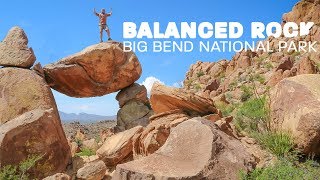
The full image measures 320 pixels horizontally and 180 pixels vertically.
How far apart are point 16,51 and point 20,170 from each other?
6.52m

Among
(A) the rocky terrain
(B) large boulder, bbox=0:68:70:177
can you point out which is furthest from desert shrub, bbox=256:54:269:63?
(B) large boulder, bbox=0:68:70:177

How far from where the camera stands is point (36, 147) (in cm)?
1023

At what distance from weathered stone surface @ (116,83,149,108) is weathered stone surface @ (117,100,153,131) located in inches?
8.0

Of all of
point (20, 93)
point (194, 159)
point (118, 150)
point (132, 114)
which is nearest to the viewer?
point (194, 159)

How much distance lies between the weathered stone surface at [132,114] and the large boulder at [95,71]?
104 centimetres

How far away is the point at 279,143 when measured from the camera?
904 centimetres

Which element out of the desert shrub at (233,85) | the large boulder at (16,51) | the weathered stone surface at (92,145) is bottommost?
the desert shrub at (233,85)

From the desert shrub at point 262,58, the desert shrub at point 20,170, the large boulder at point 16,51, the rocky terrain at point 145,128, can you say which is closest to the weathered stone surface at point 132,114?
the rocky terrain at point 145,128

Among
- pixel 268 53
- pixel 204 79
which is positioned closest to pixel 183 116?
pixel 268 53

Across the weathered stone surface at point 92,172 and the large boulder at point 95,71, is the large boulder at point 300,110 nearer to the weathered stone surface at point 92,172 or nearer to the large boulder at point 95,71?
the weathered stone surface at point 92,172

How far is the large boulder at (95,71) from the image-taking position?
16.7 metres

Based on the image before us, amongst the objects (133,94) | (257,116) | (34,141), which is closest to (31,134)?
(34,141)

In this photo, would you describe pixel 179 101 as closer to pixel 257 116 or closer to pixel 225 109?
pixel 257 116

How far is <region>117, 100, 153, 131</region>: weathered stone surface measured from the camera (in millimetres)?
17672
